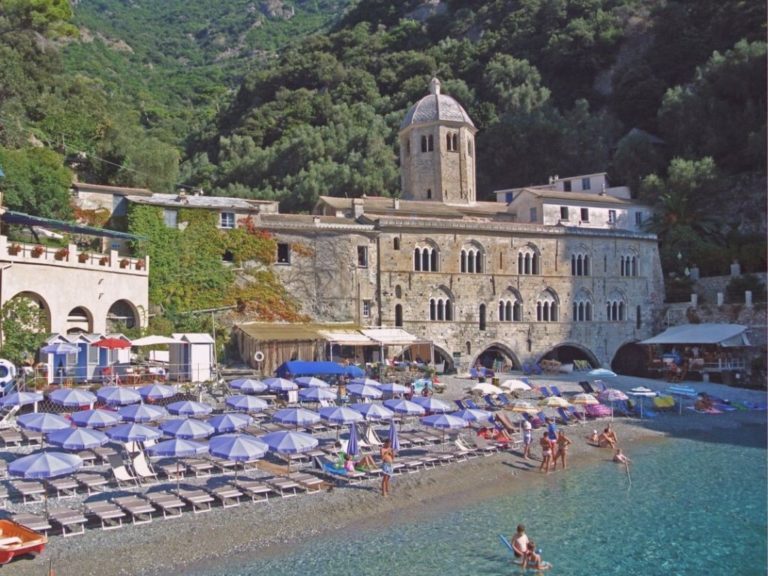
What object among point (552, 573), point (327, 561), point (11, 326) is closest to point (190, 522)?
point (327, 561)

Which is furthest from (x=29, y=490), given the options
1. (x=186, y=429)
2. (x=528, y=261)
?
(x=528, y=261)

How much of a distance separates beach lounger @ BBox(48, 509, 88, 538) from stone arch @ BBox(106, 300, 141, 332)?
18.9 m

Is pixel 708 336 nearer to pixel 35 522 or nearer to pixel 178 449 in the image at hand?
pixel 178 449

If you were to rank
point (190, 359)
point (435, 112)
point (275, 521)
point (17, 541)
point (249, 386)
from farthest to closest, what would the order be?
point (435, 112) < point (190, 359) < point (249, 386) < point (275, 521) < point (17, 541)

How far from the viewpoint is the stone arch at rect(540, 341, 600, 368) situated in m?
45.5

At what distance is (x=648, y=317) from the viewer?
47719mm

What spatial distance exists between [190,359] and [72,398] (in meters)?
8.47

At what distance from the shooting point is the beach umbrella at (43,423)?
20.0m

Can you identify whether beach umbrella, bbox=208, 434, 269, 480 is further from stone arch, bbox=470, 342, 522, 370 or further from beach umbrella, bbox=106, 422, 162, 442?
stone arch, bbox=470, 342, 522, 370

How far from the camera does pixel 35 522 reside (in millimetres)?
15922

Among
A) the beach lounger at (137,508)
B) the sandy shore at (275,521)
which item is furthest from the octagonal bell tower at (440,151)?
the beach lounger at (137,508)

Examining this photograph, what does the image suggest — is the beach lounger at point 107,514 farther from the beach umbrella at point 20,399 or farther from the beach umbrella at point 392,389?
the beach umbrella at point 392,389

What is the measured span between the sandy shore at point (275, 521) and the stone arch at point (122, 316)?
18.0 m

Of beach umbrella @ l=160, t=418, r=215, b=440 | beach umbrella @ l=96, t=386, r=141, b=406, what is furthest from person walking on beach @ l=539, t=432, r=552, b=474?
beach umbrella @ l=96, t=386, r=141, b=406
